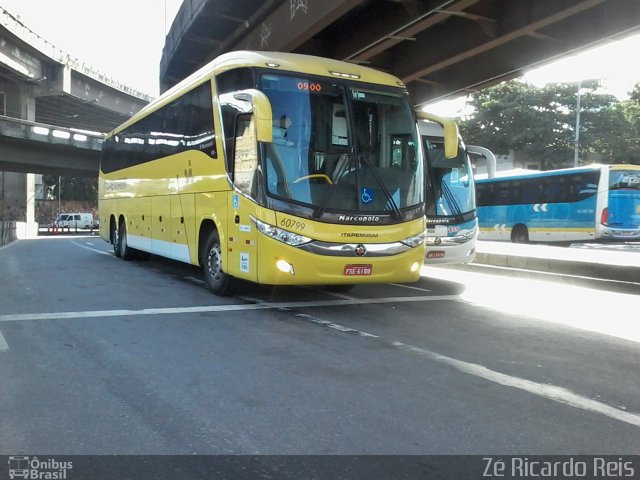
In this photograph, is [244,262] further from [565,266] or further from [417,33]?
[565,266]

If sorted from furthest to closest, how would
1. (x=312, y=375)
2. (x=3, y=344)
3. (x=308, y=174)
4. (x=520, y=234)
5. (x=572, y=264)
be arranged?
(x=520, y=234) < (x=572, y=264) < (x=308, y=174) < (x=3, y=344) < (x=312, y=375)

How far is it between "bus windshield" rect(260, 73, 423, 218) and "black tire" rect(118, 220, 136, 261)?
29.4 ft

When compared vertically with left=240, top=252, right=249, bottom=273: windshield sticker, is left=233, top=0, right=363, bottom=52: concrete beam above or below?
above

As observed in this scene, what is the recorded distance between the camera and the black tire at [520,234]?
26.2 m

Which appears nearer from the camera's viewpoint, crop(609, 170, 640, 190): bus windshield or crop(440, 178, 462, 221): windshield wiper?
crop(440, 178, 462, 221): windshield wiper

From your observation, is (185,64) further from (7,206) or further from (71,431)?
(7,206)

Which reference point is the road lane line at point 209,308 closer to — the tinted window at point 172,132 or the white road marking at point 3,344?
the white road marking at point 3,344

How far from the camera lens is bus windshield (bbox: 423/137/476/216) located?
11922mm

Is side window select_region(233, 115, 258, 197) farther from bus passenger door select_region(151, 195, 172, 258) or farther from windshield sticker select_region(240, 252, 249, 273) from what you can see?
bus passenger door select_region(151, 195, 172, 258)

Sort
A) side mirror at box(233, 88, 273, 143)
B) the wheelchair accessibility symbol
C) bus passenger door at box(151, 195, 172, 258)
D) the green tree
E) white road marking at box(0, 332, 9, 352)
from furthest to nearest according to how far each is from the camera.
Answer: the green tree, bus passenger door at box(151, 195, 172, 258), the wheelchair accessibility symbol, side mirror at box(233, 88, 273, 143), white road marking at box(0, 332, 9, 352)

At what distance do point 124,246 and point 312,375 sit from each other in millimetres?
11919

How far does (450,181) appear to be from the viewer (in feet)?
40.2
